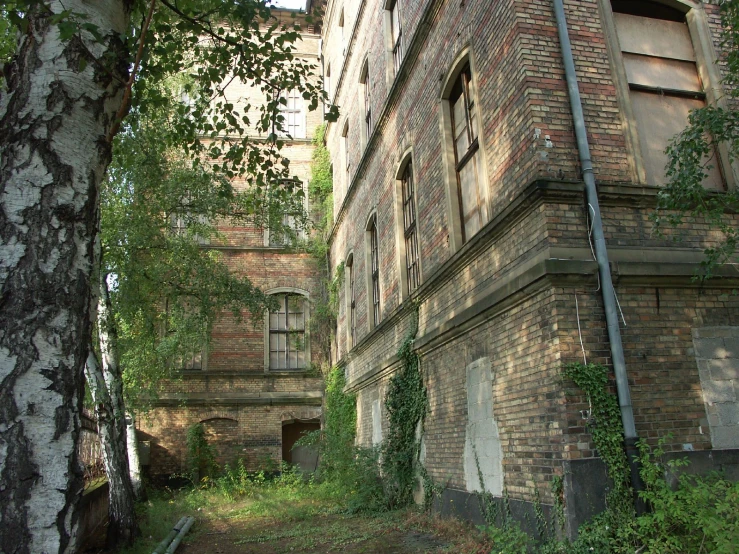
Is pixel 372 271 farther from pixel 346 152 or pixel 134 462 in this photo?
pixel 134 462

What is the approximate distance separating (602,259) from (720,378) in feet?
5.76

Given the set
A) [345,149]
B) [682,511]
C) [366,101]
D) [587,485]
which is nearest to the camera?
[682,511]

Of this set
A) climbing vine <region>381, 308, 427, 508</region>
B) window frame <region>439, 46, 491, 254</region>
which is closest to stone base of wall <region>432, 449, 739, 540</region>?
window frame <region>439, 46, 491, 254</region>

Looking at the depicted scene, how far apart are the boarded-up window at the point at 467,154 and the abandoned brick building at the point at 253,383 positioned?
9994 mm

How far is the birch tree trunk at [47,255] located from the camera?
9.53ft

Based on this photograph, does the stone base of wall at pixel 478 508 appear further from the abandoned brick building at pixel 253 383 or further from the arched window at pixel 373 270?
the abandoned brick building at pixel 253 383

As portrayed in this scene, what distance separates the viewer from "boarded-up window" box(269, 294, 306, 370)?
67.3 feet

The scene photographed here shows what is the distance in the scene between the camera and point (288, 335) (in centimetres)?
2073

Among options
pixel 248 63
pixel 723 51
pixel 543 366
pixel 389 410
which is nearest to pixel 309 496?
pixel 389 410

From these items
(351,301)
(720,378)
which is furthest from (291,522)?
(720,378)

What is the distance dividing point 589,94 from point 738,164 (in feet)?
6.53

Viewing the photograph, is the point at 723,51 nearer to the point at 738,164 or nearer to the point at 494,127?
the point at 738,164

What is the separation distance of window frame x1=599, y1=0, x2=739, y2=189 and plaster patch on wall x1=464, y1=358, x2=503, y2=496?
9.53 ft

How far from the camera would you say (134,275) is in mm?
11891
